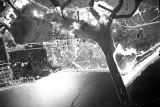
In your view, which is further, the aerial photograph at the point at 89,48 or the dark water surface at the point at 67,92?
the dark water surface at the point at 67,92

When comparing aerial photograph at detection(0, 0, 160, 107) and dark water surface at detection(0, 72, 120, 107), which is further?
dark water surface at detection(0, 72, 120, 107)

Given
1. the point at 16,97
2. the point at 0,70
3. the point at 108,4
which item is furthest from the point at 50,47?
the point at 108,4

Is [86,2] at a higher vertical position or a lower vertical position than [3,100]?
higher

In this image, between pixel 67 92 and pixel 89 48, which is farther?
pixel 89 48

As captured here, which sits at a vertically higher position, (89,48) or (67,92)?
(89,48)

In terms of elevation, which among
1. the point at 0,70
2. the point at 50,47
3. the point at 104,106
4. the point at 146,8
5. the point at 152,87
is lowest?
the point at 104,106

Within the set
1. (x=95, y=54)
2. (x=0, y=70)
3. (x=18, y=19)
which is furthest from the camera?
(x=0, y=70)

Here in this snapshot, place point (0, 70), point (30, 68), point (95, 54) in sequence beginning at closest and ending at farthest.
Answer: point (95, 54) → point (0, 70) → point (30, 68)

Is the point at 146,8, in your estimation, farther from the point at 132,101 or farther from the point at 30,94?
the point at 30,94
